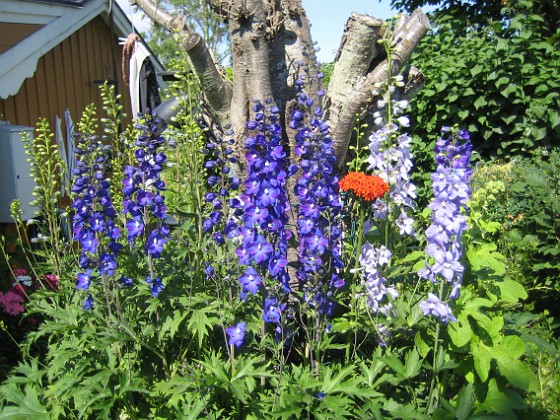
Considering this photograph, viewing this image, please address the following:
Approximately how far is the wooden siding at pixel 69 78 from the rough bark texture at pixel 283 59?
4215 mm

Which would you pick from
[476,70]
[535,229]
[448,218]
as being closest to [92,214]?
[448,218]

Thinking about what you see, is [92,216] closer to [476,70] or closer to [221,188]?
[221,188]

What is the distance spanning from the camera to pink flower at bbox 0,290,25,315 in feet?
13.9

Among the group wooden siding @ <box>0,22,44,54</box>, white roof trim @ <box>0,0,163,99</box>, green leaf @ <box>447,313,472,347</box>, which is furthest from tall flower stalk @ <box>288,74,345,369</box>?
wooden siding @ <box>0,22,44,54</box>

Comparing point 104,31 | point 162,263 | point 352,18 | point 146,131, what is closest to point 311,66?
point 352,18

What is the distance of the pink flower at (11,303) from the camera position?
13.9 feet

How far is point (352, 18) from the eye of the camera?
12.1ft

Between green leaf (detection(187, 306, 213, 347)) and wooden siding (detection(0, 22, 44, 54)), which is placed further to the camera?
wooden siding (detection(0, 22, 44, 54))

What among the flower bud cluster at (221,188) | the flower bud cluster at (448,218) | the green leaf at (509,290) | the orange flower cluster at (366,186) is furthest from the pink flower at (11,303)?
Result: the green leaf at (509,290)

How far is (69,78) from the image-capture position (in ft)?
28.5

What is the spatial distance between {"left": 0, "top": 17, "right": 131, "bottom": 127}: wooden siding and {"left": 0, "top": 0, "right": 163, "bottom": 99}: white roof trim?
27cm

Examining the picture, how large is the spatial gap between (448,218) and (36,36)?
6.77 metres

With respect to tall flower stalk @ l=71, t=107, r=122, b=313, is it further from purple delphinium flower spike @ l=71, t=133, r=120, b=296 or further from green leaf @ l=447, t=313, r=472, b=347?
green leaf @ l=447, t=313, r=472, b=347

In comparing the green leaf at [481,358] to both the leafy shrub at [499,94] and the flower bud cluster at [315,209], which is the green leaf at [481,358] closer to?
the flower bud cluster at [315,209]
